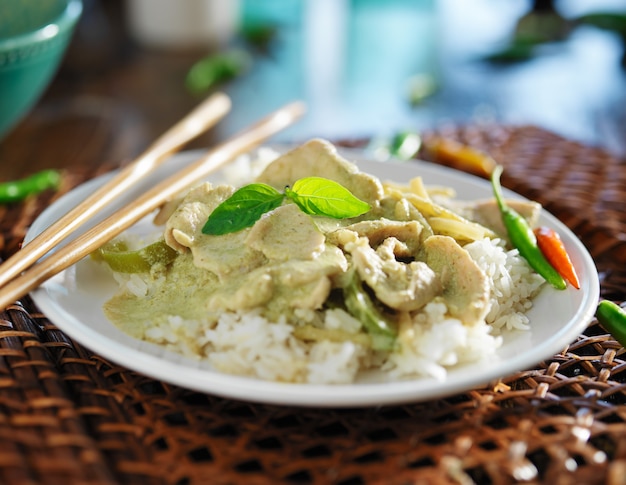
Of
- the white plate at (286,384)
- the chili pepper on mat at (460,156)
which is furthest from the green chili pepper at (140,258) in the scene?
the chili pepper on mat at (460,156)

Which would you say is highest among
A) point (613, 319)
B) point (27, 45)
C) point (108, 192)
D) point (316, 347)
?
point (27, 45)

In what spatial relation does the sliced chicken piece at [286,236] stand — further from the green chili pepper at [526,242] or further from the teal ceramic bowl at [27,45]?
the teal ceramic bowl at [27,45]

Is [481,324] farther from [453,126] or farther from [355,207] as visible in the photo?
[453,126]

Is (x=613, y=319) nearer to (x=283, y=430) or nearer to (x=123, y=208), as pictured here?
(x=283, y=430)

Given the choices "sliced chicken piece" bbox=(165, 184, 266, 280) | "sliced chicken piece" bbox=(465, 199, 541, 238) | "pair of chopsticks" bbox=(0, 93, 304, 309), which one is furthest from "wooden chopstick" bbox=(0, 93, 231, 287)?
"sliced chicken piece" bbox=(465, 199, 541, 238)

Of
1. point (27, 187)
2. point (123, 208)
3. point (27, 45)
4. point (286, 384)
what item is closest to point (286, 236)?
point (286, 384)
